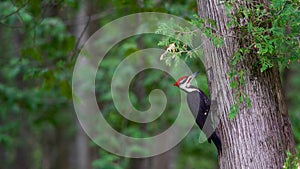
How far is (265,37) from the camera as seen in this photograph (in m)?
4.27

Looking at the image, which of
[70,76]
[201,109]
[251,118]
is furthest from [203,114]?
[70,76]

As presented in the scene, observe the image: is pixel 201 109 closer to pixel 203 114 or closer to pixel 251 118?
pixel 203 114

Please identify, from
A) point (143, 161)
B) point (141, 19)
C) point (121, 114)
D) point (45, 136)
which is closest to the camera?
point (141, 19)

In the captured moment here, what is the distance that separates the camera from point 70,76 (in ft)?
30.3

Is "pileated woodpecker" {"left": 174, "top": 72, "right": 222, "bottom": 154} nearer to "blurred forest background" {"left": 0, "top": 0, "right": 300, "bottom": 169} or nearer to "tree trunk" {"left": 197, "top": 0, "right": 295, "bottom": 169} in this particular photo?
"tree trunk" {"left": 197, "top": 0, "right": 295, "bottom": 169}

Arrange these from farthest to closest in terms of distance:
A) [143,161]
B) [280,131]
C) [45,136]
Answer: [45,136]
[143,161]
[280,131]

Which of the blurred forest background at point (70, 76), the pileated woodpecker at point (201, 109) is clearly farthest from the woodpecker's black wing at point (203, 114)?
the blurred forest background at point (70, 76)

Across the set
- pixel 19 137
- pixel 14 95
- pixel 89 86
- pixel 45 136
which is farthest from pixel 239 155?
pixel 45 136

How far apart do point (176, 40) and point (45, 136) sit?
16164 mm

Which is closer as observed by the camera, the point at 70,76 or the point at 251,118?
the point at 251,118

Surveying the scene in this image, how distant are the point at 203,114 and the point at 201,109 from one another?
0.19ft

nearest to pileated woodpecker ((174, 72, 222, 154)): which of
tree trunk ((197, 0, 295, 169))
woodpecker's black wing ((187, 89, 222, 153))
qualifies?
woodpecker's black wing ((187, 89, 222, 153))

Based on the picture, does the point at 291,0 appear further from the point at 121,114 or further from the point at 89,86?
the point at 89,86

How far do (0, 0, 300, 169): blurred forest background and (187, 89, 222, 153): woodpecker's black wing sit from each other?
34.9 inches
